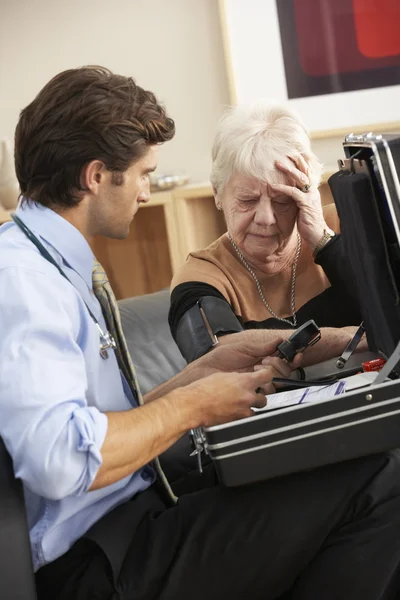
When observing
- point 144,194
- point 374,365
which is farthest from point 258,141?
point 374,365

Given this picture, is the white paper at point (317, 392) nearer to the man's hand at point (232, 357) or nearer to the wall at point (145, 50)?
the man's hand at point (232, 357)

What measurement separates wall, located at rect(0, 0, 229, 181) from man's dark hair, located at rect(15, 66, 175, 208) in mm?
1906

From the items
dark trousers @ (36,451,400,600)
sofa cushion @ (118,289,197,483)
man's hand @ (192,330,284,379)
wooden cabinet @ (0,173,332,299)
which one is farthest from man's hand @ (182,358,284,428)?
wooden cabinet @ (0,173,332,299)

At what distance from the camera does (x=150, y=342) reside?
8.32 feet

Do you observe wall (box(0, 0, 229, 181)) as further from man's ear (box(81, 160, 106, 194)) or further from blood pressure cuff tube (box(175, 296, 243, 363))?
man's ear (box(81, 160, 106, 194))

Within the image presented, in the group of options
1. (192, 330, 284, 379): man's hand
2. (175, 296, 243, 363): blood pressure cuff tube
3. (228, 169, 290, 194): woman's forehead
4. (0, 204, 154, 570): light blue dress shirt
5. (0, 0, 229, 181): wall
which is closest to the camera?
(0, 204, 154, 570): light blue dress shirt

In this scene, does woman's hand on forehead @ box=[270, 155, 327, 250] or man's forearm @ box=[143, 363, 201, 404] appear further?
woman's hand on forehead @ box=[270, 155, 327, 250]

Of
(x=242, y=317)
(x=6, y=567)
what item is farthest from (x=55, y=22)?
(x=6, y=567)

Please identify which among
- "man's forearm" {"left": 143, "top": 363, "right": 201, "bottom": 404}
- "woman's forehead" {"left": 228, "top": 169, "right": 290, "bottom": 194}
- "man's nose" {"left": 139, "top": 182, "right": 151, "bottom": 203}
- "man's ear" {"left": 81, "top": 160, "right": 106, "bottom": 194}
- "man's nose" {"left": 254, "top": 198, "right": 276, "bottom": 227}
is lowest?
"man's forearm" {"left": 143, "top": 363, "right": 201, "bottom": 404}

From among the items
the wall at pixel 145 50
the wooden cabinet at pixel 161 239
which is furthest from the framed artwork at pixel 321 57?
the wooden cabinet at pixel 161 239

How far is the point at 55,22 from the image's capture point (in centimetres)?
344

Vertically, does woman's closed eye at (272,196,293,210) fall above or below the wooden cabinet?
above

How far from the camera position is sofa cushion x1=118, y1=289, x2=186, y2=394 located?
245 cm

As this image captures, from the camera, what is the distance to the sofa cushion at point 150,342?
245 centimetres
